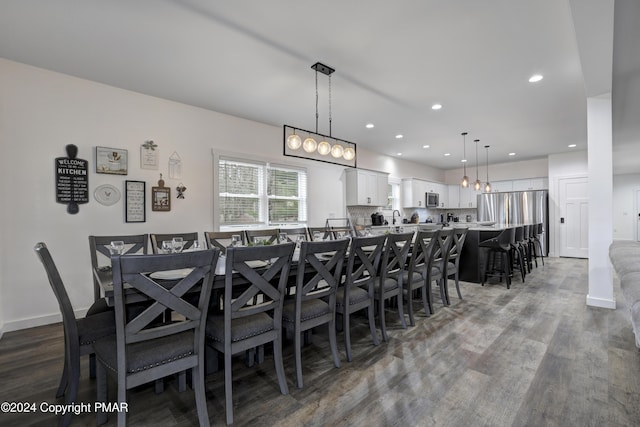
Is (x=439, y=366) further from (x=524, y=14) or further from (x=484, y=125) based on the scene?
(x=484, y=125)

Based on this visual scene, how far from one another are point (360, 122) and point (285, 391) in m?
4.21

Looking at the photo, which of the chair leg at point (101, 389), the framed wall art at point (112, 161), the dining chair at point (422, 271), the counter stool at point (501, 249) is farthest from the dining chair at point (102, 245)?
the counter stool at point (501, 249)

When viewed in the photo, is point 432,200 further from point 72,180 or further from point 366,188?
point 72,180

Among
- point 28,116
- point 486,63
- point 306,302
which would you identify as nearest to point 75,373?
point 306,302

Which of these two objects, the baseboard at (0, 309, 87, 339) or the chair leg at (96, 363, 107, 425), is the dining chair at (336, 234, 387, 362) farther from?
the baseboard at (0, 309, 87, 339)

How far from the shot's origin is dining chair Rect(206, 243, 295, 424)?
1.61 meters

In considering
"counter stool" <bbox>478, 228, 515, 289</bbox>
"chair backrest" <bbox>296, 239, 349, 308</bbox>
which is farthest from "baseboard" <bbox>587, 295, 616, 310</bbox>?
"chair backrest" <bbox>296, 239, 349, 308</bbox>

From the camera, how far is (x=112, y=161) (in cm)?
358

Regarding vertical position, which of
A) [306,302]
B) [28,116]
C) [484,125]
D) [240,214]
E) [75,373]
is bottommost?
[75,373]

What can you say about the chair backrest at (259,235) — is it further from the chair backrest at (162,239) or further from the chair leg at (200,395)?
the chair leg at (200,395)

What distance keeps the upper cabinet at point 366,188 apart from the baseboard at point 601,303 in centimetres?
399

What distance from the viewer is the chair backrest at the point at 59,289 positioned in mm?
1496

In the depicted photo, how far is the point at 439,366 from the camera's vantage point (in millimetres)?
2217

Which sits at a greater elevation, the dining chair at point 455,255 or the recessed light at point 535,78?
the recessed light at point 535,78
